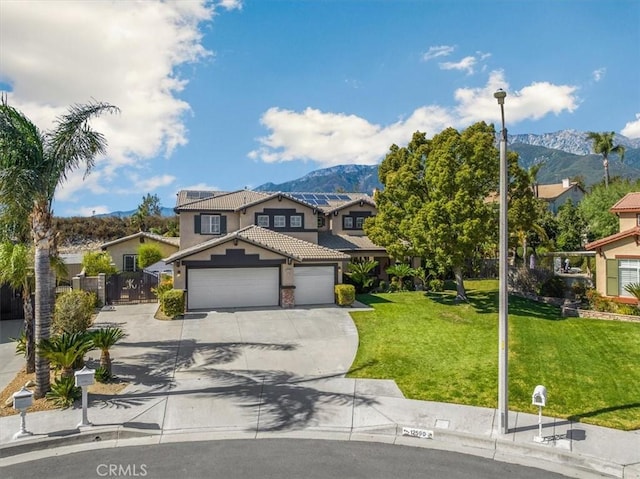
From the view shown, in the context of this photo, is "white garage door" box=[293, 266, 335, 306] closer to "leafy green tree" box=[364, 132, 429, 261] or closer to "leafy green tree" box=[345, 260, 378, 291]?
"leafy green tree" box=[345, 260, 378, 291]

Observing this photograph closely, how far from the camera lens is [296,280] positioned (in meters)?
24.4

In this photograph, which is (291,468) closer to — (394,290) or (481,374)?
(481,374)

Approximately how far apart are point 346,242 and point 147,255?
15575 mm

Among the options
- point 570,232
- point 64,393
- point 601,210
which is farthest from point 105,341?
point 601,210

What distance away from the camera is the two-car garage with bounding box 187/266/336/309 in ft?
74.9

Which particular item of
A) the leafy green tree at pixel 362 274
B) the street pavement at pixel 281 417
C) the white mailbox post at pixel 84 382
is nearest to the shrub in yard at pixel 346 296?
the leafy green tree at pixel 362 274

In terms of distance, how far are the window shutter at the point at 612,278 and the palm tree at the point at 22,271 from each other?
25.9 meters

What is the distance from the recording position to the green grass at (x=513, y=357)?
1159cm

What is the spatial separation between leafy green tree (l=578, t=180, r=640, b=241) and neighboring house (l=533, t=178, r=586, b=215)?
24.8 m

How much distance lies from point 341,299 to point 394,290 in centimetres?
614

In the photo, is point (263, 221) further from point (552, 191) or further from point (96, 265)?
point (552, 191)

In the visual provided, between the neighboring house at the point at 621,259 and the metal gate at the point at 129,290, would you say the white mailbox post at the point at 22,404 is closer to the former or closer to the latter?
the metal gate at the point at 129,290

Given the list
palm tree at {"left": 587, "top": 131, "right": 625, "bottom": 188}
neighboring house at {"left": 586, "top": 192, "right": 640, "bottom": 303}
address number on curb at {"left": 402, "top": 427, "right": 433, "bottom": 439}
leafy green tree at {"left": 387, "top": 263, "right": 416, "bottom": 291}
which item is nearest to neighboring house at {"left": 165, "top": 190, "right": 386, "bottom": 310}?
leafy green tree at {"left": 387, "top": 263, "right": 416, "bottom": 291}

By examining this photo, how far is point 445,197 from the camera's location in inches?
878
